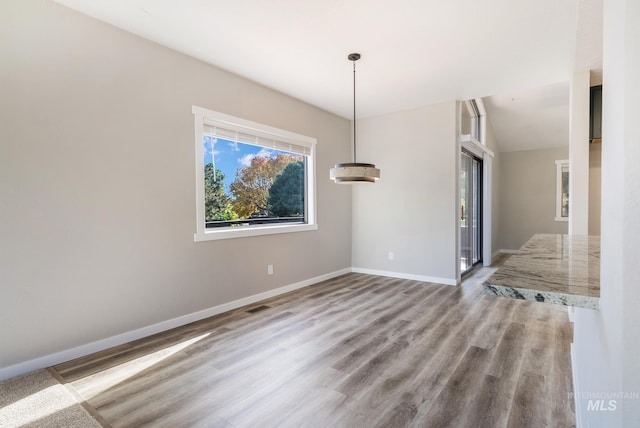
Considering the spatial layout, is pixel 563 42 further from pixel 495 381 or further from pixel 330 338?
pixel 330 338

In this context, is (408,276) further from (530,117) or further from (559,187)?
(559,187)

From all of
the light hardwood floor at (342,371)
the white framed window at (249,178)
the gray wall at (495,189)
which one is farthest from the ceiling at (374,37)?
the gray wall at (495,189)

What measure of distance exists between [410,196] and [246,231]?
270 cm

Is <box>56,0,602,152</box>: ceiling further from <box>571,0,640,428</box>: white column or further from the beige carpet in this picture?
the beige carpet

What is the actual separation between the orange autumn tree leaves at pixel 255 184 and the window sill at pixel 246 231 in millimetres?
230

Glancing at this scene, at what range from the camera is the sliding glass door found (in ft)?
17.5

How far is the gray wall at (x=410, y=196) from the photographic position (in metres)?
4.57

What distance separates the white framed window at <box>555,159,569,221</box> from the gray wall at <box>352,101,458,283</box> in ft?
14.4

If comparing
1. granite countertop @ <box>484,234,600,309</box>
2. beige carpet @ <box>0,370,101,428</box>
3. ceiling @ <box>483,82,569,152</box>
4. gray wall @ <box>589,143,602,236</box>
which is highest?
ceiling @ <box>483,82,569,152</box>

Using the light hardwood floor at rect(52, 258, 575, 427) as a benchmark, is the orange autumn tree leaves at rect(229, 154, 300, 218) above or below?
above

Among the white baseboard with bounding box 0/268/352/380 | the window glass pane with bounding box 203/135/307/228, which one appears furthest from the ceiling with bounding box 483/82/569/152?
the white baseboard with bounding box 0/268/352/380

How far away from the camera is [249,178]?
12.8 ft

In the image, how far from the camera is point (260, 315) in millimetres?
3342

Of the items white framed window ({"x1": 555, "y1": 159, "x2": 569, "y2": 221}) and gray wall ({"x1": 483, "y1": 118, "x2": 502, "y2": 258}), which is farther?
white framed window ({"x1": 555, "y1": 159, "x2": 569, "y2": 221})
